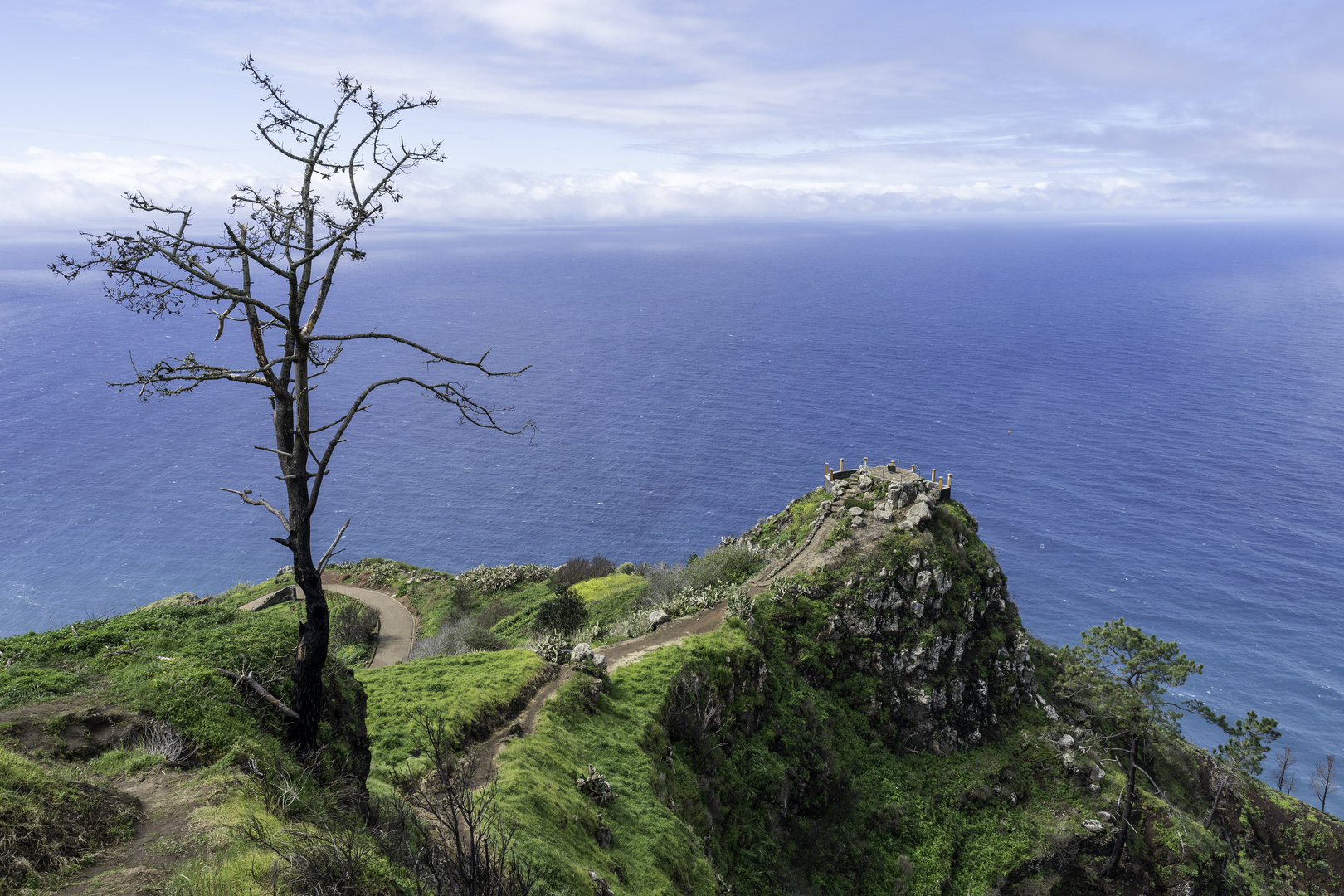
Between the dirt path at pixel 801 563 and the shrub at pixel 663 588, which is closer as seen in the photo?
the dirt path at pixel 801 563

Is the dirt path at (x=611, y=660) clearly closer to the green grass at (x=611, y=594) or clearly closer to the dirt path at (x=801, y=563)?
the dirt path at (x=801, y=563)

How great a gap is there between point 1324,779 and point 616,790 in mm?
70973

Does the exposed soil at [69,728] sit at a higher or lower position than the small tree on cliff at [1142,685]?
higher

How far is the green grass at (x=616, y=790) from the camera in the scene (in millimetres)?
19141

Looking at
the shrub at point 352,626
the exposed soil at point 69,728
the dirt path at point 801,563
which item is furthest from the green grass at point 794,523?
the exposed soil at point 69,728

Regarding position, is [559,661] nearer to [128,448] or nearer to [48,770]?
[48,770]

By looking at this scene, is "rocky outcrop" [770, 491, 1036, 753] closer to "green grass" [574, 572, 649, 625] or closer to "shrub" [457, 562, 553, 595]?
"green grass" [574, 572, 649, 625]

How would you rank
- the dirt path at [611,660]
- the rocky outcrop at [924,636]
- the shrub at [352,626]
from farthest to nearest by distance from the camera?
1. the shrub at [352,626]
2. the rocky outcrop at [924,636]
3. the dirt path at [611,660]

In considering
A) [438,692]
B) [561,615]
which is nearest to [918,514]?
[561,615]

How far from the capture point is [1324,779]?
61.2 meters

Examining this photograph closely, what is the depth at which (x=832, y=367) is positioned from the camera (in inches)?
6599

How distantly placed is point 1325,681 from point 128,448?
171 m

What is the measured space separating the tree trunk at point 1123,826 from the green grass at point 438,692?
27.8m

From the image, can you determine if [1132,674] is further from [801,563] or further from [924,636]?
[801,563]
